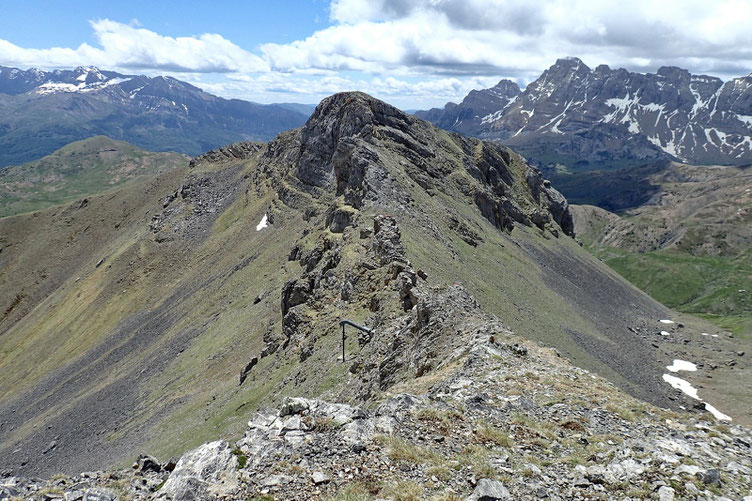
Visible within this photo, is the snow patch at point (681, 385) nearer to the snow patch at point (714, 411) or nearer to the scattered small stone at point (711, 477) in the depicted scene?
the snow patch at point (714, 411)

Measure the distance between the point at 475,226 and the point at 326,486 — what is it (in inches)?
3736

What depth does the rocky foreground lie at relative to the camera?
14.2 m

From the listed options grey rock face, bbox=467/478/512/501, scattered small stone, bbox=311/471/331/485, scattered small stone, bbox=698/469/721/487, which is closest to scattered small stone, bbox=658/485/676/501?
scattered small stone, bbox=698/469/721/487

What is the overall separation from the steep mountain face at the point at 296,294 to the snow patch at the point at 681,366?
181cm

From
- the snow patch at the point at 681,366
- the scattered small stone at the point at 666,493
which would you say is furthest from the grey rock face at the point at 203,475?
the snow patch at the point at 681,366

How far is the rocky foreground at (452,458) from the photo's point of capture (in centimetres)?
1423

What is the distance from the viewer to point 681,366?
301 ft

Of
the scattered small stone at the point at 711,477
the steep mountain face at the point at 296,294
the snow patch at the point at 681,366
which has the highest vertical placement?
the scattered small stone at the point at 711,477

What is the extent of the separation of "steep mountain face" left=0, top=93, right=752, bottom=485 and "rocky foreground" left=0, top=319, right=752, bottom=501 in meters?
2.74

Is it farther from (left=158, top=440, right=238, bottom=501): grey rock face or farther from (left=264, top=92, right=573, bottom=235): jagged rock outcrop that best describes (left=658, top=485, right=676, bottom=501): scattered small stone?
(left=264, top=92, right=573, bottom=235): jagged rock outcrop

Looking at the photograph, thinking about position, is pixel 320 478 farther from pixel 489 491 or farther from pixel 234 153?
pixel 234 153

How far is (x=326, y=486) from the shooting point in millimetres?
14383

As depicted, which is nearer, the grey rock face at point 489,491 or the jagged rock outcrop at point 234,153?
the grey rock face at point 489,491

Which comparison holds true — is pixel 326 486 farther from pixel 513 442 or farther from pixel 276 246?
pixel 276 246
